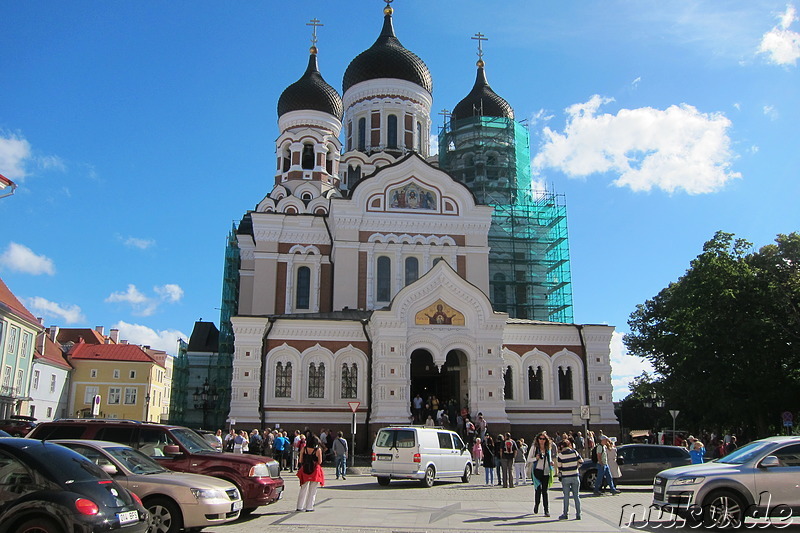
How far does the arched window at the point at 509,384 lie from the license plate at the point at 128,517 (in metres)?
23.5

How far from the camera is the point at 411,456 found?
17.9m

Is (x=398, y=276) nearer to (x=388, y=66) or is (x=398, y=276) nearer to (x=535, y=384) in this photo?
(x=535, y=384)

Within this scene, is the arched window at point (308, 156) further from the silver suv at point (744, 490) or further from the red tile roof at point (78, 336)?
the silver suv at point (744, 490)

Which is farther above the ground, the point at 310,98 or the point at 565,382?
the point at 310,98

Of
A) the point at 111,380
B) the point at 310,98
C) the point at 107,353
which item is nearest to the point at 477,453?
the point at 310,98

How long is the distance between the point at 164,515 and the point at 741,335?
88.4 feet

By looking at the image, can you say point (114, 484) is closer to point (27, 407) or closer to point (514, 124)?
point (27, 407)

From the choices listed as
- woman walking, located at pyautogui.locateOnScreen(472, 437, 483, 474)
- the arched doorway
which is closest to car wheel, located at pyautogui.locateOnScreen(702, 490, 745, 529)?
woman walking, located at pyautogui.locateOnScreen(472, 437, 483, 474)

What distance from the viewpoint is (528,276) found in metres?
42.7

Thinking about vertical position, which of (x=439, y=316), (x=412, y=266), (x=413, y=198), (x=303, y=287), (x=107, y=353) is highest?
(x=413, y=198)

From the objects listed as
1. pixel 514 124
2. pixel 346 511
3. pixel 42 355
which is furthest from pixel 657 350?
pixel 42 355

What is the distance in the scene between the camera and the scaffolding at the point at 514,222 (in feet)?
138

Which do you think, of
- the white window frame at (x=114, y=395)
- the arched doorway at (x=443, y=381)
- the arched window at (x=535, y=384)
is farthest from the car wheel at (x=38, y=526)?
the white window frame at (x=114, y=395)

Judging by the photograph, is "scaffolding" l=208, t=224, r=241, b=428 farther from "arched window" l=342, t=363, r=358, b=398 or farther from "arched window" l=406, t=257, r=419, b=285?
"arched window" l=342, t=363, r=358, b=398
